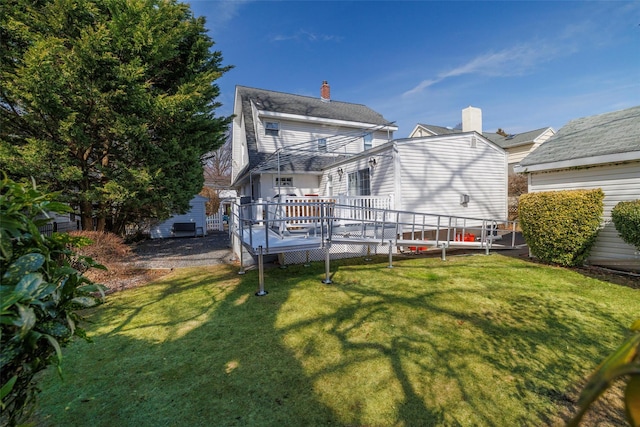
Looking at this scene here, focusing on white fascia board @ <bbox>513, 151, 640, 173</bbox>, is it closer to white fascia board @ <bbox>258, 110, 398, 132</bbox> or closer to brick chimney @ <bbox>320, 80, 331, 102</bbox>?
white fascia board @ <bbox>258, 110, 398, 132</bbox>

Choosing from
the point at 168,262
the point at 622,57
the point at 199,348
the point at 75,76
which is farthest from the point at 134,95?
the point at 622,57

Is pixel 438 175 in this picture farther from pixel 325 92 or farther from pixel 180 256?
pixel 325 92

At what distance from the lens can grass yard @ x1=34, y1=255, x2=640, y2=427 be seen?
275 centimetres

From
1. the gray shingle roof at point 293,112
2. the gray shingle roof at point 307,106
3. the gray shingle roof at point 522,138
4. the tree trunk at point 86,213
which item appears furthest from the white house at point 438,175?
the gray shingle roof at point 522,138

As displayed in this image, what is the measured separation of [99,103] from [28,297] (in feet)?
28.2

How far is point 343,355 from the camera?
364 cm

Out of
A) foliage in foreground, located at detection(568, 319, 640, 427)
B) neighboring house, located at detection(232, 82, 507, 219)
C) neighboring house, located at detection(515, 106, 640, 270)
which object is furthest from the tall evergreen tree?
neighboring house, located at detection(515, 106, 640, 270)

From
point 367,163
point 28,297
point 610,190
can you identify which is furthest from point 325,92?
point 28,297

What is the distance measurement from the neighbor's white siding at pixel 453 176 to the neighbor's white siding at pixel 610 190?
364 centimetres

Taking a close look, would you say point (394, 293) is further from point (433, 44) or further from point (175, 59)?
point (433, 44)

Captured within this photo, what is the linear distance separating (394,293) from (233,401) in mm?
3776

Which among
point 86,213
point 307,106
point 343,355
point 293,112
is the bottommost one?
point 343,355

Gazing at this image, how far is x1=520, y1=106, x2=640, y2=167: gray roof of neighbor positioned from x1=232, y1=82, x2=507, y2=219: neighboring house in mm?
2639

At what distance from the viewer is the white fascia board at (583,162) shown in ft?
21.2
